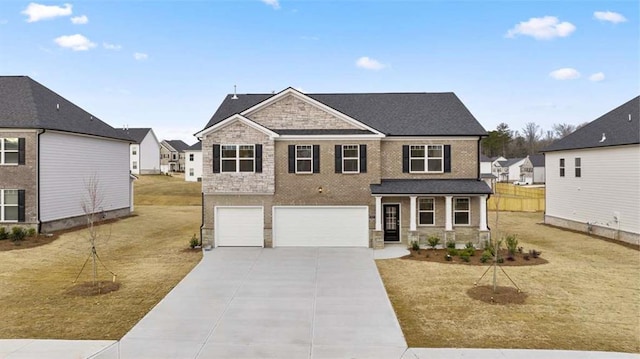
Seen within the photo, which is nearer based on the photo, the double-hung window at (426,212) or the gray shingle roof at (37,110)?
the double-hung window at (426,212)

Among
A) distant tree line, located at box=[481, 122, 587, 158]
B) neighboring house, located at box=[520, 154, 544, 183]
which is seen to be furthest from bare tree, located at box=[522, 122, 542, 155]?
neighboring house, located at box=[520, 154, 544, 183]

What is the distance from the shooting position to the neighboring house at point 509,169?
263 feet

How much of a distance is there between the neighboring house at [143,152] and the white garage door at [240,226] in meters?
53.7

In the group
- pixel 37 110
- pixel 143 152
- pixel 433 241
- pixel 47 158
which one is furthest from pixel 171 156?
pixel 433 241

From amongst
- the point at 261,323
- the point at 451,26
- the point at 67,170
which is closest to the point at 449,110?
the point at 451,26

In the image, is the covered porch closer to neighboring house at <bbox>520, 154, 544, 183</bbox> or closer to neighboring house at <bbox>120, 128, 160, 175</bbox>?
neighboring house at <bbox>120, 128, 160, 175</bbox>

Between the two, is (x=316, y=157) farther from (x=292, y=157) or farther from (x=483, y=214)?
A: (x=483, y=214)

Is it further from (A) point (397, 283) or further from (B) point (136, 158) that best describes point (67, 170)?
(B) point (136, 158)

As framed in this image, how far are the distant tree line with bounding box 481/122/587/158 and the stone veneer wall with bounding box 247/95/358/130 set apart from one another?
78.5 meters

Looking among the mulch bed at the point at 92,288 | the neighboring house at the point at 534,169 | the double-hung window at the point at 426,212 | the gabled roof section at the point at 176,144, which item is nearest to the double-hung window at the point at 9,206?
the mulch bed at the point at 92,288

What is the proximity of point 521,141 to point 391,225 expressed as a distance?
10455cm

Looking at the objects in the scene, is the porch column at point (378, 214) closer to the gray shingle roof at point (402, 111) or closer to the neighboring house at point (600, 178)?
the gray shingle roof at point (402, 111)

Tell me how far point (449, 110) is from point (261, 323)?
17.5 m

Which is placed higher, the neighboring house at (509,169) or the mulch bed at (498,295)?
the neighboring house at (509,169)
